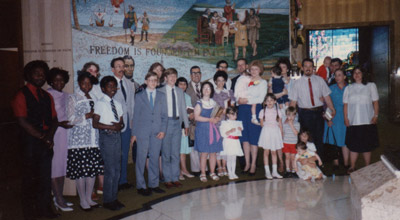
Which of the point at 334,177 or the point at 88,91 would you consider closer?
the point at 88,91

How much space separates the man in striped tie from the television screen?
10488mm

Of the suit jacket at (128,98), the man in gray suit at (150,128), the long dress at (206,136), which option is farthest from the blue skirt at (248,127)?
the suit jacket at (128,98)

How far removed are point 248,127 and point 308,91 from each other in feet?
3.41

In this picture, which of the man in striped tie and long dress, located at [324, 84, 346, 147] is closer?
the man in striped tie

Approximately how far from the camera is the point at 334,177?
200 inches

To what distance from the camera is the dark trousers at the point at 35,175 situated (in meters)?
3.59

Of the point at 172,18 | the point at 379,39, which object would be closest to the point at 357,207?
the point at 172,18

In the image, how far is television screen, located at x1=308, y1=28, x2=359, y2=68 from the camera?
13.2 meters

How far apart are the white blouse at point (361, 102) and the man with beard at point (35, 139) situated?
402 cm

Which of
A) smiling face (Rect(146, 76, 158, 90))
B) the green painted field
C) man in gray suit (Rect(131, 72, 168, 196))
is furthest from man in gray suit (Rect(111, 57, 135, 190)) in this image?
the green painted field

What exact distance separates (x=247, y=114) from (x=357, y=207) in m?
2.72

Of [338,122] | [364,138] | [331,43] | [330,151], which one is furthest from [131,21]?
[331,43]

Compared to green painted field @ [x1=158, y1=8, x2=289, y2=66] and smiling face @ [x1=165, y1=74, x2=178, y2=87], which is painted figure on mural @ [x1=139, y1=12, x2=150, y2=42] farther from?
smiling face @ [x1=165, y1=74, x2=178, y2=87]

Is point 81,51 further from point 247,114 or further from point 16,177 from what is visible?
point 247,114
